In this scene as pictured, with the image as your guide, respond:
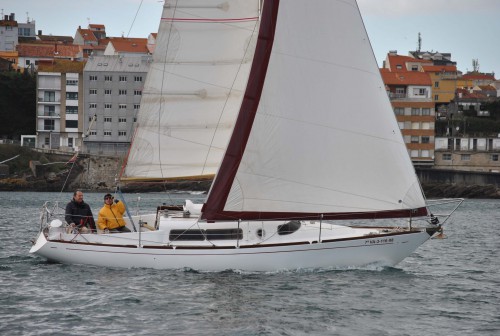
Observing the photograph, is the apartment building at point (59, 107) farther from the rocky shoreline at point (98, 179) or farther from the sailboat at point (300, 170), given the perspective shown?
the sailboat at point (300, 170)

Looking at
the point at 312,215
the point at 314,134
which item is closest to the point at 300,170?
the point at 314,134

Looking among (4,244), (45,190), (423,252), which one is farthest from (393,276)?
(45,190)

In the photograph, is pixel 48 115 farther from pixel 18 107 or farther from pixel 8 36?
pixel 8 36

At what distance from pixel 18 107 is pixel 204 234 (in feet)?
310

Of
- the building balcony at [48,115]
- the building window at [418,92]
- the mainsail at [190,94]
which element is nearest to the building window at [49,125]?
the building balcony at [48,115]

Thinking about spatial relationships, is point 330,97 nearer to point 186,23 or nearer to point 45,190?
point 186,23

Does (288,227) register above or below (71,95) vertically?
below

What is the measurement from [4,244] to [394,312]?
17091 millimetres

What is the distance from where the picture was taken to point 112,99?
108250mm

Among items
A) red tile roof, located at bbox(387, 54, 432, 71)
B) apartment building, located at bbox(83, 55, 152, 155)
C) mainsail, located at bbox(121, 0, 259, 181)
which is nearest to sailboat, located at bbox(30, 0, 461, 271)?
mainsail, located at bbox(121, 0, 259, 181)

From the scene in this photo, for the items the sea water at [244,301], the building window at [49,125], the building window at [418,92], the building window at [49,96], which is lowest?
the sea water at [244,301]

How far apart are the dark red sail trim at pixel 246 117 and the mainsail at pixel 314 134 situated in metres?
0.02

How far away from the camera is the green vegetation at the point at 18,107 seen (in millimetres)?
113500

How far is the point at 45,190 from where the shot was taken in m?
97.4
